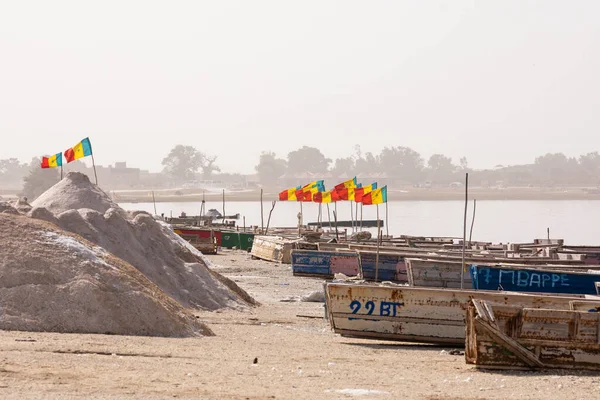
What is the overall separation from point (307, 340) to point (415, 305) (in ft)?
6.67

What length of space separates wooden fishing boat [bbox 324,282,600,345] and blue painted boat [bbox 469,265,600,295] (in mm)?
6028

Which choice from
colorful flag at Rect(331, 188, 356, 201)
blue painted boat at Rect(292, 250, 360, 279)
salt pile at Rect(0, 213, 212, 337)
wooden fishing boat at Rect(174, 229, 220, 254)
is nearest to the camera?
salt pile at Rect(0, 213, 212, 337)

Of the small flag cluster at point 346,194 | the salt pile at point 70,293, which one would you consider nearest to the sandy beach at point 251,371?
the salt pile at point 70,293

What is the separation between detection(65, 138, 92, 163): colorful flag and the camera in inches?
1415

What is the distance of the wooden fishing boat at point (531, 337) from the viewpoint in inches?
578

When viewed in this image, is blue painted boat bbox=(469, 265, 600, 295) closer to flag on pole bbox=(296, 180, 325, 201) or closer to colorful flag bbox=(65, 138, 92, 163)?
colorful flag bbox=(65, 138, 92, 163)

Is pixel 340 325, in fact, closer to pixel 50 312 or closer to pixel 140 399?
pixel 50 312

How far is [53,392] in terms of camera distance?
11344 mm

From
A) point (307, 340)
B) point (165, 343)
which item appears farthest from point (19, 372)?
point (307, 340)

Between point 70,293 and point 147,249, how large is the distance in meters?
6.56

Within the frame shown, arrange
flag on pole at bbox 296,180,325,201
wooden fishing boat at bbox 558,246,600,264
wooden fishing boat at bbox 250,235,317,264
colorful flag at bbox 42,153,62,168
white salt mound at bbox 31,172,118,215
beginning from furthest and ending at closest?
flag on pole at bbox 296,180,325,201 < wooden fishing boat at bbox 250,235,317,264 < colorful flag at bbox 42,153,62,168 < wooden fishing boat at bbox 558,246,600,264 < white salt mound at bbox 31,172,118,215

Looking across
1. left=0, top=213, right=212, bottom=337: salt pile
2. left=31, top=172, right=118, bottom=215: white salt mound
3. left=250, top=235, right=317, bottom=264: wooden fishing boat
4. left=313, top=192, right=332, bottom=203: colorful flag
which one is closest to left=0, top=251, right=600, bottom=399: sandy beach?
left=0, top=213, right=212, bottom=337: salt pile

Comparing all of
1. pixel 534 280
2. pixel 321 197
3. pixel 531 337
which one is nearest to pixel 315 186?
pixel 321 197

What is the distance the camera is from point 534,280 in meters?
24.2
